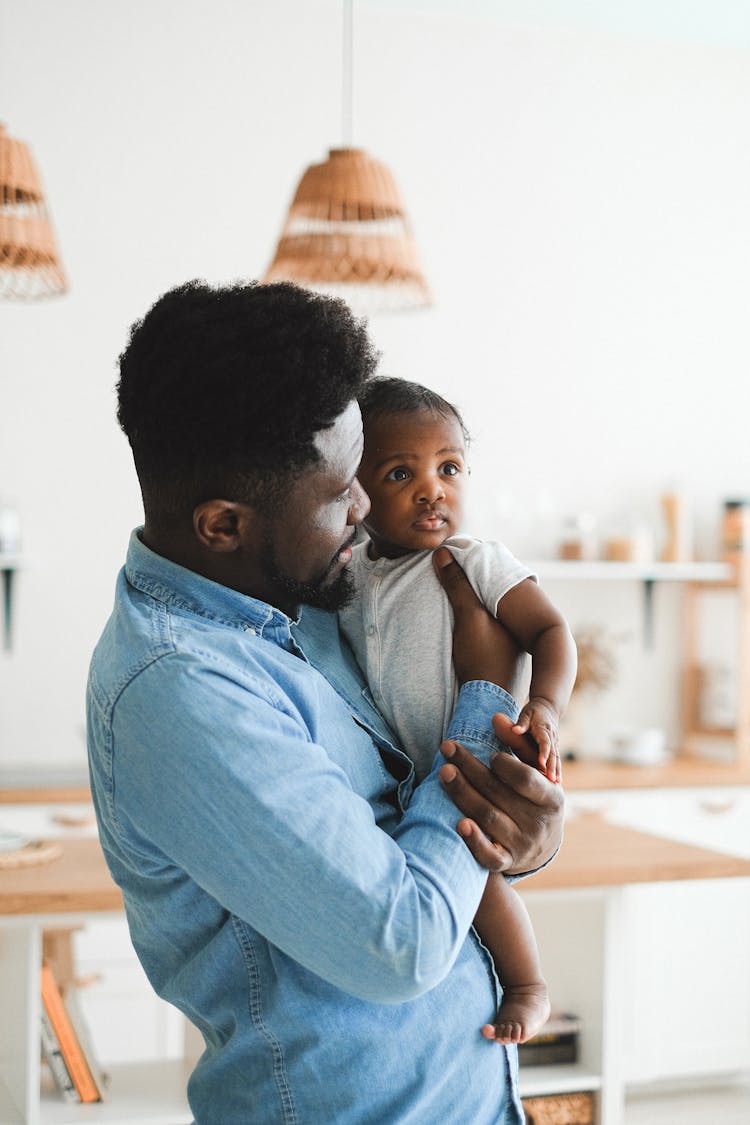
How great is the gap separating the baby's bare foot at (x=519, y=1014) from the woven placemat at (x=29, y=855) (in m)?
1.29

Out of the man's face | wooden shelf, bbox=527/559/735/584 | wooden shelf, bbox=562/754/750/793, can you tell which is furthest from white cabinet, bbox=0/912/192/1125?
wooden shelf, bbox=527/559/735/584


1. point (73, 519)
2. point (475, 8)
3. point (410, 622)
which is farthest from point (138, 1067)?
point (475, 8)

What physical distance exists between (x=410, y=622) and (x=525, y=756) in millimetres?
253

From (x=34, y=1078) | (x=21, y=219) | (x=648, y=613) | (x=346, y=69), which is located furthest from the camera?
(x=648, y=613)

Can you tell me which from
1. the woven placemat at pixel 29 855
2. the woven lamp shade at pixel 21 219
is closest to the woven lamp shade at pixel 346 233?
the woven lamp shade at pixel 21 219

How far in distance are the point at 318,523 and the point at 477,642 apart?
0.29 meters

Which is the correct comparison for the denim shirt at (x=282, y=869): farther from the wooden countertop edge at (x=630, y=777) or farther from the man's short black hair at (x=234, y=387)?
the wooden countertop edge at (x=630, y=777)

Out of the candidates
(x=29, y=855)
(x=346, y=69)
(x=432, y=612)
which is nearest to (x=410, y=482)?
(x=432, y=612)

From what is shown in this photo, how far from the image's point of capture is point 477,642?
1283 millimetres

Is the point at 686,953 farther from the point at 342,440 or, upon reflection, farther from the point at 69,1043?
the point at 342,440

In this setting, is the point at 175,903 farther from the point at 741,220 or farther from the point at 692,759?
the point at 741,220

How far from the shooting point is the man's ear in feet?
3.41

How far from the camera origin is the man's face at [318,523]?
1047 millimetres

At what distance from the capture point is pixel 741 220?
16.5 feet
